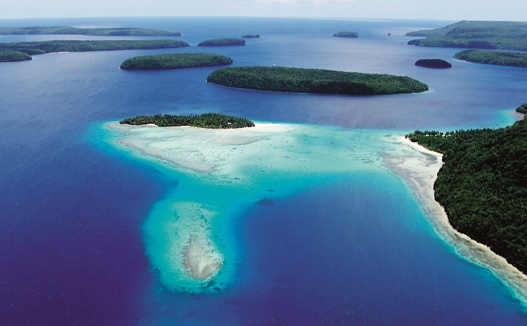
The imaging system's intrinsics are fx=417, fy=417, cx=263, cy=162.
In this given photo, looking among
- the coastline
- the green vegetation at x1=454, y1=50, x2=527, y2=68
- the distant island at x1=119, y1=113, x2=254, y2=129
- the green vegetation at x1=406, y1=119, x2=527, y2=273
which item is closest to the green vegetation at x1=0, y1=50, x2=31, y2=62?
the distant island at x1=119, y1=113, x2=254, y2=129

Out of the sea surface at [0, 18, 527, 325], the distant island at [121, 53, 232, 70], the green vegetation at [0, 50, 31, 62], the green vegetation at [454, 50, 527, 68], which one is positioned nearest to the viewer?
the sea surface at [0, 18, 527, 325]

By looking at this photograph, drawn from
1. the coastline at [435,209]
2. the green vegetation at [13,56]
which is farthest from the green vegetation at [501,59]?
the green vegetation at [13,56]

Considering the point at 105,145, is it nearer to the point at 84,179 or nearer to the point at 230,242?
the point at 84,179

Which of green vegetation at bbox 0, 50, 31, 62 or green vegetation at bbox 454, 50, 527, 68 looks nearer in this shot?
green vegetation at bbox 0, 50, 31, 62

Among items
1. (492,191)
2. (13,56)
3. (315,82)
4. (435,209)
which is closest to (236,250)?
(435,209)

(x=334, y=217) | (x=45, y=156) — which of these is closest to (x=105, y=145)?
(x=45, y=156)

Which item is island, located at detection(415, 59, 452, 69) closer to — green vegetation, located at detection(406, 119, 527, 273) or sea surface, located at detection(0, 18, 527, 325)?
sea surface, located at detection(0, 18, 527, 325)
